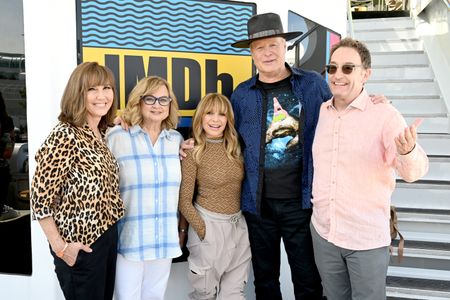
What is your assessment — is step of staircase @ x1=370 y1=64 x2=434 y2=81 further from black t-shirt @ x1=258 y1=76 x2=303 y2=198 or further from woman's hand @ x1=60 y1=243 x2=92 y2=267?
woman's hand @ x1=60 y1=243 x2=92 y2=267

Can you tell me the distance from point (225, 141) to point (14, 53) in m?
1.41

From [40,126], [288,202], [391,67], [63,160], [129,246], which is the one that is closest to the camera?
[63,160]

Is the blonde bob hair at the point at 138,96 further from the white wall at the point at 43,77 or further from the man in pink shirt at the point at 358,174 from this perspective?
the man in pink shirt at the point at 358,174

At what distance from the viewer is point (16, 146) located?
2662 millimetres

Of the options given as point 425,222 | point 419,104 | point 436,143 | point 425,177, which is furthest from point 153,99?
point 419,104

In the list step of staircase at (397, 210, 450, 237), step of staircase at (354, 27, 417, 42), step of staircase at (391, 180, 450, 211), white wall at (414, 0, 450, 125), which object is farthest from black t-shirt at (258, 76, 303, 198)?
step of staircase at (354, 27, 417, 42)

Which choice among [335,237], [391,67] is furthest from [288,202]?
[391,67]

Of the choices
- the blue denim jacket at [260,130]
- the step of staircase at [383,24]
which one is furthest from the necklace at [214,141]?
the step of staircase at [383,24]

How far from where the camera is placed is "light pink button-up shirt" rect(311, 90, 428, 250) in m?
1.90

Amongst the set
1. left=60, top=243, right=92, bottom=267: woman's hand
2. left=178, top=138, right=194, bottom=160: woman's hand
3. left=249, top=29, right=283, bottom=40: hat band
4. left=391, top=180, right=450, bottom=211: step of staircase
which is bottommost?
left=391, top=180, right=450, bottom=211: step of staircase

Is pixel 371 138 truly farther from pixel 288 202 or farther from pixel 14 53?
pixel 14 53

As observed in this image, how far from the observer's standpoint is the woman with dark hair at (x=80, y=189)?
1821 millimetres

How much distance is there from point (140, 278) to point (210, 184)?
24.7 inches

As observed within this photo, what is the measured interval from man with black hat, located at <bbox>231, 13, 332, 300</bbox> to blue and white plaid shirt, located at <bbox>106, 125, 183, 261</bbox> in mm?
485
